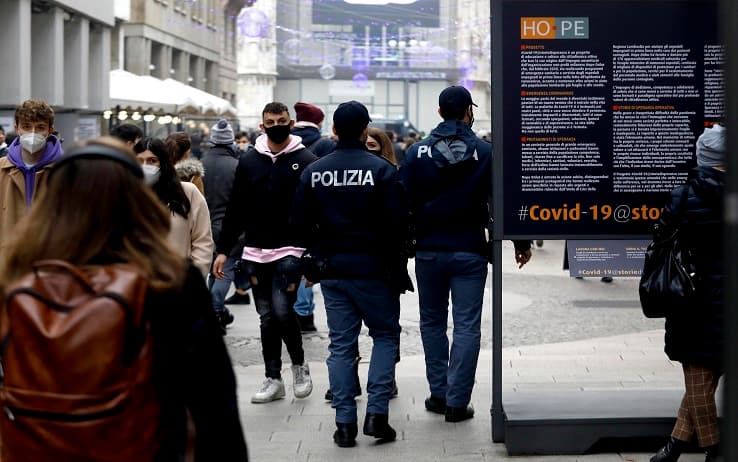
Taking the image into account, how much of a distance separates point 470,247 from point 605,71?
130 cm

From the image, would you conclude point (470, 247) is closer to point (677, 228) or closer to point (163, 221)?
point (677, 228)

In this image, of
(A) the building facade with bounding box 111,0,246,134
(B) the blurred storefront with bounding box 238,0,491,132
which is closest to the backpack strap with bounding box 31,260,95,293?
(A) the building facade with bounding box 111,0,246,134

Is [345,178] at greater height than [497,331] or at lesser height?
greater

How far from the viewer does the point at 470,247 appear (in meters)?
7.11

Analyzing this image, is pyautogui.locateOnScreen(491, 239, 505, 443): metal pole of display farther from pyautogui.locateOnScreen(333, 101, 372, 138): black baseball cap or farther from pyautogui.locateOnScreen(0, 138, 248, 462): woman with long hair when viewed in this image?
pyautogui.locateOnScreen(0, 138, 248, 462): woman with long hair

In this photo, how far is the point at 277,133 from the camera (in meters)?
7.86

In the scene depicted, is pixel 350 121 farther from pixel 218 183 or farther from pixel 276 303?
pixel 218 183

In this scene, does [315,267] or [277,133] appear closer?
[315,267]

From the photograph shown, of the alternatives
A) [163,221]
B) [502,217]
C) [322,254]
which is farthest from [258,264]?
[163,221]

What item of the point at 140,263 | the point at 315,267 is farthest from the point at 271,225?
the point at 140,263

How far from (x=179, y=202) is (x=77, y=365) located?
421cm

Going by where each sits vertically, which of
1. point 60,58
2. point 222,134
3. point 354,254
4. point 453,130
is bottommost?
point 354,254

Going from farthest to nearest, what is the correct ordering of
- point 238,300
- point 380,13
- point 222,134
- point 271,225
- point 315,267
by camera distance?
point 380,13, point 238,300, point 222,134, point 271,225, point 315,267

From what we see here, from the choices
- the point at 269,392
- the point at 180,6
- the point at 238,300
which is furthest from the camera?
the point at 180,6
